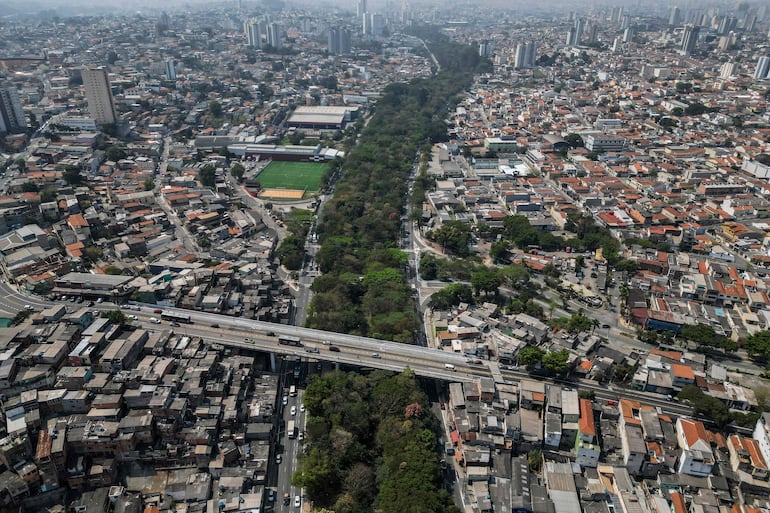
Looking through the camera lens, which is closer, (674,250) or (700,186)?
(674,250)

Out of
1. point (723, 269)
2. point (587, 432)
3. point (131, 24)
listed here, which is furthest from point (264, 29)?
point (587, 432)

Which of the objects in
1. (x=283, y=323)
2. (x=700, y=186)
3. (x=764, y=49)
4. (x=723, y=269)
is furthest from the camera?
(x=764, y=49)

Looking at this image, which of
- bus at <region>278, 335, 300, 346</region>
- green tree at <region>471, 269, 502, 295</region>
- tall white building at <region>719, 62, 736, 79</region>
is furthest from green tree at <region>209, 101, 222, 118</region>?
tall white building at <region>719, 62, 736, 79</region>

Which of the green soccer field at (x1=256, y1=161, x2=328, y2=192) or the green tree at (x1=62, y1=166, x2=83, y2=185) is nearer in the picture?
the green tree at (x1=62, y1=166, x2=83, y2=185)

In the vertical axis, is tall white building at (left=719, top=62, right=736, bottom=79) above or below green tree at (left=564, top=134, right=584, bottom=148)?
above

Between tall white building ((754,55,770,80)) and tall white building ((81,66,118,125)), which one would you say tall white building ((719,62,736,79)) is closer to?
tall white building ((754,55,770,80))

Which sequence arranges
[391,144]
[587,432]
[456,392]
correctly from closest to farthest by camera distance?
[587,432]
[456,392]
[391,144]

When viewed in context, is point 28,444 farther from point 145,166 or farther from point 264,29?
point 264,29
